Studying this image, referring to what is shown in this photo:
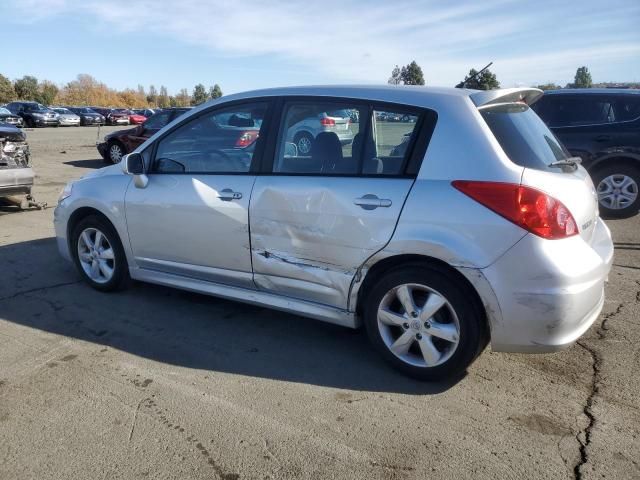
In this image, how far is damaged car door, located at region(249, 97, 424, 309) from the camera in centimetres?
334

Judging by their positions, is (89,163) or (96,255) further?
(89,163)

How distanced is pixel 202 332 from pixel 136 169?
144 centimetres

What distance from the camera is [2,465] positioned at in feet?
8.52

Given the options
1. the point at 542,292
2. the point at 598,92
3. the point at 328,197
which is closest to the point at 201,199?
the point at 328,197

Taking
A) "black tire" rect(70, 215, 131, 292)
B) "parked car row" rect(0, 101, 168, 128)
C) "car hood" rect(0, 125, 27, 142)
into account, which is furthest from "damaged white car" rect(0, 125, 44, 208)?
Result: "parked car row" rect(0, 101, 168, 128)

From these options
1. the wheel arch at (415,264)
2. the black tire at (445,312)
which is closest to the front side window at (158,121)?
the wheel arch at (415,264)

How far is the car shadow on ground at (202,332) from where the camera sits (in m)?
3.49

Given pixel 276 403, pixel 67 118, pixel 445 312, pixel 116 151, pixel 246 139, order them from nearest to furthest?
pixel 276 403 → pixel 445 312 → pixel 246 139 → pixel 116 151 → pixel 67 118

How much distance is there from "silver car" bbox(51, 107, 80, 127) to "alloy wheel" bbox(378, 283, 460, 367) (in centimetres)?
4176

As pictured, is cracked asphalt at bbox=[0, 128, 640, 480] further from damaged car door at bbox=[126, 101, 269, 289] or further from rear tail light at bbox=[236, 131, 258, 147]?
rear tail light at bbox=[236, 131, 258, 147]

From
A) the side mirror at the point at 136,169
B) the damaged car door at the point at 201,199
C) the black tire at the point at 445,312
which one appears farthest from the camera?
the side mirror at the point at 136,169

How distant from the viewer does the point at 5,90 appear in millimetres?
57531

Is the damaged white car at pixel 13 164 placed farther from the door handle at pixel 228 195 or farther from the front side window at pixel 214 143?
the door handle at pixel 228 195

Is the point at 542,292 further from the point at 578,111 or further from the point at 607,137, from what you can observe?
the point at 578,111
